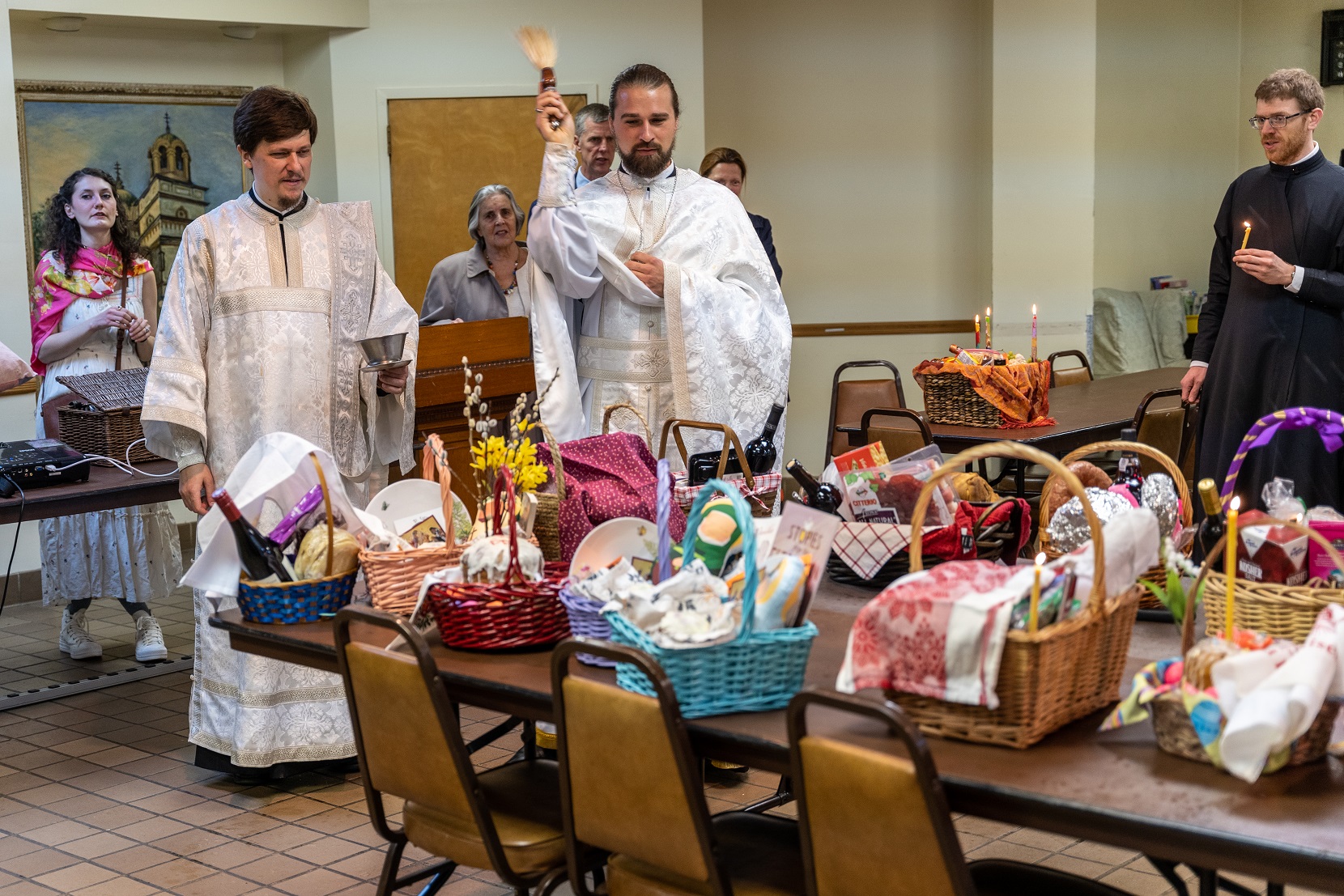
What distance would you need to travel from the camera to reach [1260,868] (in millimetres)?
1554

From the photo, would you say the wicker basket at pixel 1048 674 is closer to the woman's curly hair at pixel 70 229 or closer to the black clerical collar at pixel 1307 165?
→ the black clerical collar at pixel 1307 165

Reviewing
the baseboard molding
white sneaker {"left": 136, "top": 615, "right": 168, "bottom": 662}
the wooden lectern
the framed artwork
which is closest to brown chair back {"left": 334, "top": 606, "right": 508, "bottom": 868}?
the wooden lectern

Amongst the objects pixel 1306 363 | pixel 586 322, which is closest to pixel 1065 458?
pixel 586 322

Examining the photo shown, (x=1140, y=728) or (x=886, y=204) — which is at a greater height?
(x=886, y=204)

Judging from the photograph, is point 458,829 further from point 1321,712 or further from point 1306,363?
point 1306,363

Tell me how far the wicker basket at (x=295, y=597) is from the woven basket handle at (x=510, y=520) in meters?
0.30

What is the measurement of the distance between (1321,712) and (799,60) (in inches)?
296

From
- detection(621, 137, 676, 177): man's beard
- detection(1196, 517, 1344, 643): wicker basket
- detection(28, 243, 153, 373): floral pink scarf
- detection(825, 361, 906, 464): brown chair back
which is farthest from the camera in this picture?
detection(825, 361, 906, 464): brown chair back

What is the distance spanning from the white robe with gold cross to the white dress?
4.64 feet

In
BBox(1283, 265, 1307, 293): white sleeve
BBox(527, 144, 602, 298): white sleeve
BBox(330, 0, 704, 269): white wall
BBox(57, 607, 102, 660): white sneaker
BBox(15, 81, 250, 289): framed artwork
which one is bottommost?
BBox(57, 607, 102, 660): white sneaker

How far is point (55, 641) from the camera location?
5816 millimetres

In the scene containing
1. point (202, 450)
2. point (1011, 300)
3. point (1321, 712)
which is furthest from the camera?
point (1011, 300)

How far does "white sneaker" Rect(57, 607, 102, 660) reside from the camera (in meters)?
5.48

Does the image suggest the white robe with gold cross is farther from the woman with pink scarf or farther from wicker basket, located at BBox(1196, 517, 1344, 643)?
wicker basket, located at BBox(1196, 517, 1344, 643)
